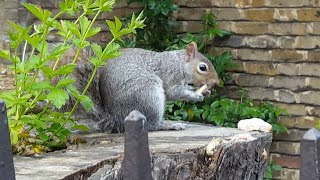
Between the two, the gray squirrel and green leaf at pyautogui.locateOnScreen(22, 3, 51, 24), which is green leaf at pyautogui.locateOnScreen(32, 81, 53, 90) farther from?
the gray squirrel

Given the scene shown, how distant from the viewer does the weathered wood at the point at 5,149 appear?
0.82m

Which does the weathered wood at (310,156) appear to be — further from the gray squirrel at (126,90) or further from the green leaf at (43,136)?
the gray squirrel at (126,90)

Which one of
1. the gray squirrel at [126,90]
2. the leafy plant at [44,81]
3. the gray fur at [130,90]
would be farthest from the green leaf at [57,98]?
the gray fur at [130,90]

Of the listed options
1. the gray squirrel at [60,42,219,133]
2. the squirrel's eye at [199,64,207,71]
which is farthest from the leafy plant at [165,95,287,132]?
the gray squirrel at [60,42,219,133]

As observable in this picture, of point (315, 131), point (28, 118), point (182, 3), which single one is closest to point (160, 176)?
point (28, 118)

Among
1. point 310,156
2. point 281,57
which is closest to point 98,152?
point 310,156

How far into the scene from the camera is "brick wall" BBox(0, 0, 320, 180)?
3789mm

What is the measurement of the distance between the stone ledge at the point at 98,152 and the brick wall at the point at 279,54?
146 cm

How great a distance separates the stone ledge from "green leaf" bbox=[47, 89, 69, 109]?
0.13 metres

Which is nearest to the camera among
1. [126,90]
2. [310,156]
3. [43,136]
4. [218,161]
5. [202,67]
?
[310,156]

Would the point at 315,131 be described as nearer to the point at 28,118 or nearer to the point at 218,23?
the point at 28,118

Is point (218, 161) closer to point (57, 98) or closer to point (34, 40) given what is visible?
point (57, 98)

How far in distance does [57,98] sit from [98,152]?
0.62 feet

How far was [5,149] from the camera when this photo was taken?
0.83 m
